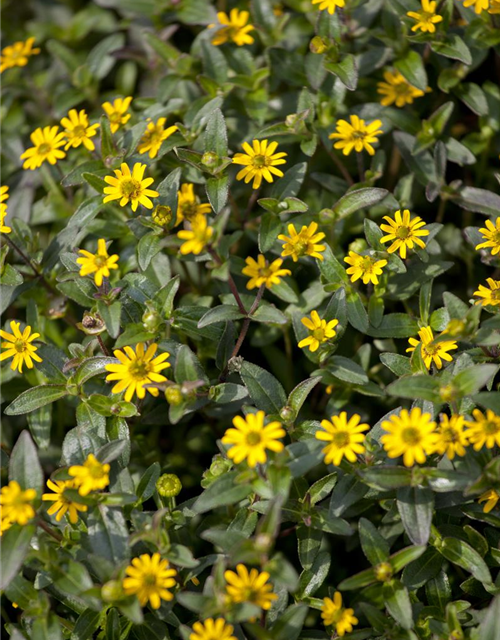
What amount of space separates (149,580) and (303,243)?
139cm

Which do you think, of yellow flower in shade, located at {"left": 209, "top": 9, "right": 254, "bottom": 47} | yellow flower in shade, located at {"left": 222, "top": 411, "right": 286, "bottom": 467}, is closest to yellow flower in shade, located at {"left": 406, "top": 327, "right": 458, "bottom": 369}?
yellow flower in shade, located at {"left": 222, "top": 411, "right": 286, "bottom": 467}

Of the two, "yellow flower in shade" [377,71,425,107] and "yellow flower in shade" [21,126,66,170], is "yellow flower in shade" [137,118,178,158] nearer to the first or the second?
"yellow flower in shade" [21,126,66,170]

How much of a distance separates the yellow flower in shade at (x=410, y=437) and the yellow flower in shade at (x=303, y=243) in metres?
0.79

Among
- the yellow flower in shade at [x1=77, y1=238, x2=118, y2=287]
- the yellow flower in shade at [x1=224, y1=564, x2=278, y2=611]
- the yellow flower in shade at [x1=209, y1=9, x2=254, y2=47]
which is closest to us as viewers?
the yellow flower in shade at [x1=224, y1=564, x2=278, y2=611]

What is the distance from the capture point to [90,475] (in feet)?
7.89

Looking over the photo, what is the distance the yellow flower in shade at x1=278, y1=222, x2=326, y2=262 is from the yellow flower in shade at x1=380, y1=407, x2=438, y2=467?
0.79 m

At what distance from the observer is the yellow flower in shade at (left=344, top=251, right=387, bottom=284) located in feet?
9.20

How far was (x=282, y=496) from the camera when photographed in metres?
2.29

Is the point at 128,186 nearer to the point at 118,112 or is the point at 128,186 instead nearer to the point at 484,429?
the point at 118,112

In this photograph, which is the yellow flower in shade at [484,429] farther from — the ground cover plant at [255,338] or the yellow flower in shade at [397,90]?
the yellow flower in shade at [397,90]

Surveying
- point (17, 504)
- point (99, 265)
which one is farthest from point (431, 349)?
point (17, 504)

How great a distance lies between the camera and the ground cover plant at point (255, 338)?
95.5 inches

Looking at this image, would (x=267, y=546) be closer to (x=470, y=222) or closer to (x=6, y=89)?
(x=470, y=222)

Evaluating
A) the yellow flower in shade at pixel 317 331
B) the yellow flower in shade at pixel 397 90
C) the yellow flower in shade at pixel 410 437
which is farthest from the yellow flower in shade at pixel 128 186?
the yellow flower in shade at pixel 397 90
